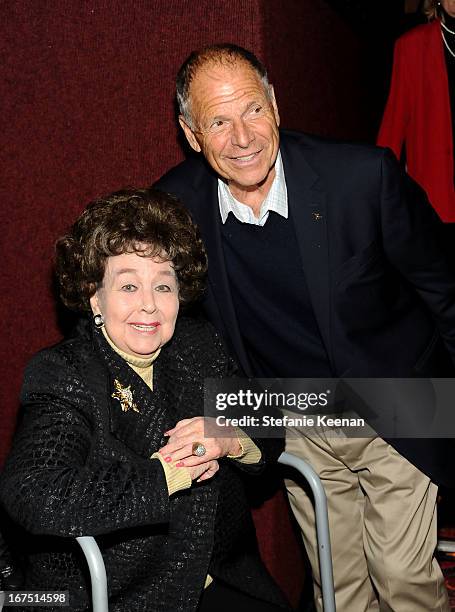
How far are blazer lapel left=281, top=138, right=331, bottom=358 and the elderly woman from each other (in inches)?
10.1

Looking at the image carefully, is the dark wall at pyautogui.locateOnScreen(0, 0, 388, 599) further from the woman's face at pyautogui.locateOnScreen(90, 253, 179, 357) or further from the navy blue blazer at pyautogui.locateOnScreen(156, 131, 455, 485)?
the woman's face at pyautogui.locateOnScreen(90, 253, 179, 357)

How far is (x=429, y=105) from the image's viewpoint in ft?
9.96

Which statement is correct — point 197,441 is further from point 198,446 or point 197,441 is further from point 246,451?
point 246,451

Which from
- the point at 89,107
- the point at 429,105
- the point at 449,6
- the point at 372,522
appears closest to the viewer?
the point at 372,522

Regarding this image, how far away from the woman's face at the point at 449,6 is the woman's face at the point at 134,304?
169cm

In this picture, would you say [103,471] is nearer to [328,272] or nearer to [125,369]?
[125,369]

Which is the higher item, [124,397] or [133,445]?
[124,397]

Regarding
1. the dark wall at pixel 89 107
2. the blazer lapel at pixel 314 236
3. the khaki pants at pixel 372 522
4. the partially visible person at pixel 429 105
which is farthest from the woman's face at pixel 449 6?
the khaki pants at pixel 372 522

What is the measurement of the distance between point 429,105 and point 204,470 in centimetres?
186

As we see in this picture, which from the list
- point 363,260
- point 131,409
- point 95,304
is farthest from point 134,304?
point 363,260

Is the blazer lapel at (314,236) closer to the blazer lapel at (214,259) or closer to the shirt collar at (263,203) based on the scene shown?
the shirt collar at (263,203)

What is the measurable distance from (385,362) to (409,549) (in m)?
0.51

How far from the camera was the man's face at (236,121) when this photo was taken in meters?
1.92

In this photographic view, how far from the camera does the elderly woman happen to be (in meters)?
1.62
